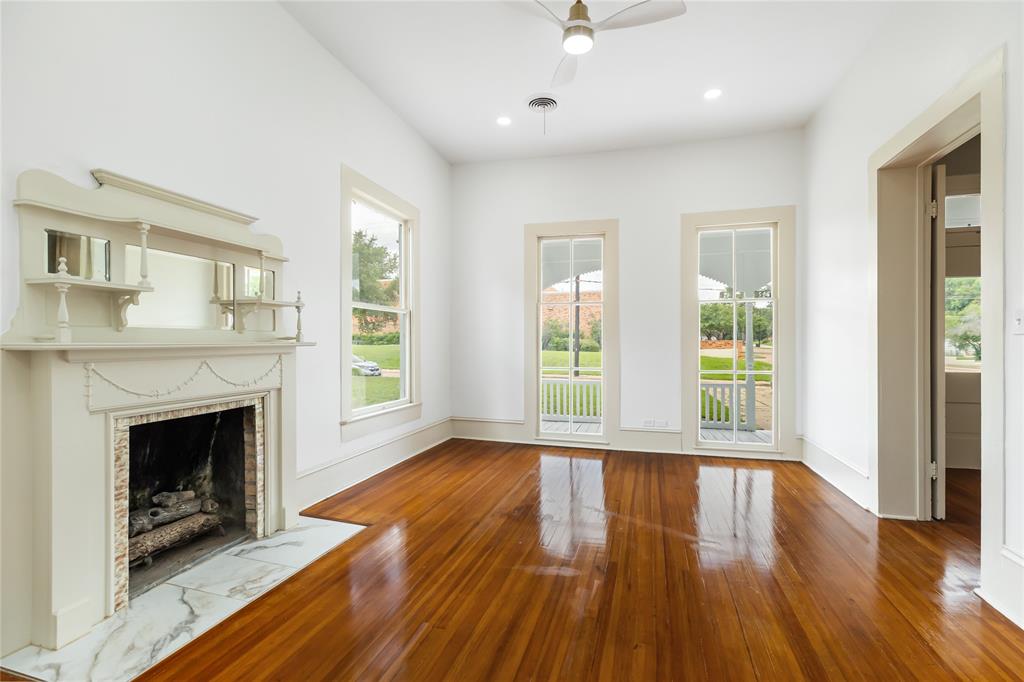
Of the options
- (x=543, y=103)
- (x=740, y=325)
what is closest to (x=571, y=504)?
(x=740, y=325)

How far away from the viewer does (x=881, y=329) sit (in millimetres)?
3045

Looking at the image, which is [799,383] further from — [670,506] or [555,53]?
[555,53]

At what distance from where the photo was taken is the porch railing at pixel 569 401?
535 centimetres

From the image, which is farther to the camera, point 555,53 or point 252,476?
point 555,53

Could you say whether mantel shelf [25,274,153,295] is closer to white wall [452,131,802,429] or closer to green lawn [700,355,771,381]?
white wall [452,131,802,429]

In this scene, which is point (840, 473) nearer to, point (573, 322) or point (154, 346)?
point (573, 322)

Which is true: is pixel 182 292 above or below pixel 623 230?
below

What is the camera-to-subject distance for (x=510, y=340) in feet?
17.4

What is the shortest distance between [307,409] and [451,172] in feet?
11.4

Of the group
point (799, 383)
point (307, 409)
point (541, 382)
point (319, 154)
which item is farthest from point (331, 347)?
point (799, 383)

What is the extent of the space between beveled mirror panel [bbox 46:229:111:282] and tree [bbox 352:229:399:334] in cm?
187

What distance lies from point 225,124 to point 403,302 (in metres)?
2.29

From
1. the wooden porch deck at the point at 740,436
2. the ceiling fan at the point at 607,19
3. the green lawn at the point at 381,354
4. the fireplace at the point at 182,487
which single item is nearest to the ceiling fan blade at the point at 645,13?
the ceiling fan at the point at 607,19

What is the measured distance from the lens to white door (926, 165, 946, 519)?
2980 mm
